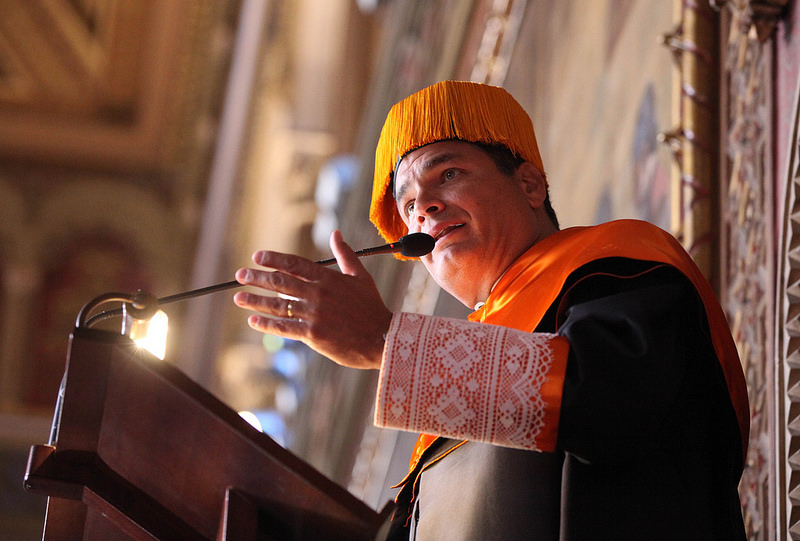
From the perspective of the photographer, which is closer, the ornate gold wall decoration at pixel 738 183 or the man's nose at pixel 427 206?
the man's nose at pixel 427 206

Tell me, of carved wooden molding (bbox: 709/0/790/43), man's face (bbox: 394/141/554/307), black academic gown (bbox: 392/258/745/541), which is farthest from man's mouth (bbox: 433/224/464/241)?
carved wooden molding (bbox: 709/0/790/43)

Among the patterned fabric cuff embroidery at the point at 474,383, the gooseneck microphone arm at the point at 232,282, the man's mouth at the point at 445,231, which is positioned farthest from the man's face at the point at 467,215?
the patterned fabric cuff embroidery at the point at 474,383

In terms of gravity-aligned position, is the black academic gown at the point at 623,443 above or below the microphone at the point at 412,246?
below

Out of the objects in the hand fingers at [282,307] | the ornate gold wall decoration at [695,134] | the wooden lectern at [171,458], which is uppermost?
the ornate gold wall decoration at [695,134]

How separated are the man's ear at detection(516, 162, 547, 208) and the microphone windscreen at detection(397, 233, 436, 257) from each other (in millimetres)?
356

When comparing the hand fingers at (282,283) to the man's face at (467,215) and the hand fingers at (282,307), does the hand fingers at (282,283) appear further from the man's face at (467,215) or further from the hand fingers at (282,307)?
→ the man's face at (467,215)

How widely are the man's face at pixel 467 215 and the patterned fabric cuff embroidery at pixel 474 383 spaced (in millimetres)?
478

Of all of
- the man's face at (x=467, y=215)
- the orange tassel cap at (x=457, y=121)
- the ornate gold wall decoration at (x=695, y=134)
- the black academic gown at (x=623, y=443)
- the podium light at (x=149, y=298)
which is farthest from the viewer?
the ornate gold wall decoration at (x=695, y=134)

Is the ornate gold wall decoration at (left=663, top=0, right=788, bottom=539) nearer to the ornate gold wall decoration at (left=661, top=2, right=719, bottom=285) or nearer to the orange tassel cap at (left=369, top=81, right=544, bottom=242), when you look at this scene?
the ornate gold wall decoration at (left=661, top=2, right=719, bottom=285)

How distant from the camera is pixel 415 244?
167 cm

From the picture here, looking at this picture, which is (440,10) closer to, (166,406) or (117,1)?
(166,406)

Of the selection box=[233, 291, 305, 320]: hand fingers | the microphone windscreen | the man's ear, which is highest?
the man's ear

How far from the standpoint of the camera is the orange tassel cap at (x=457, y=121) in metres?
1.95

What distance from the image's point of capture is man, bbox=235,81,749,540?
4.23ft
